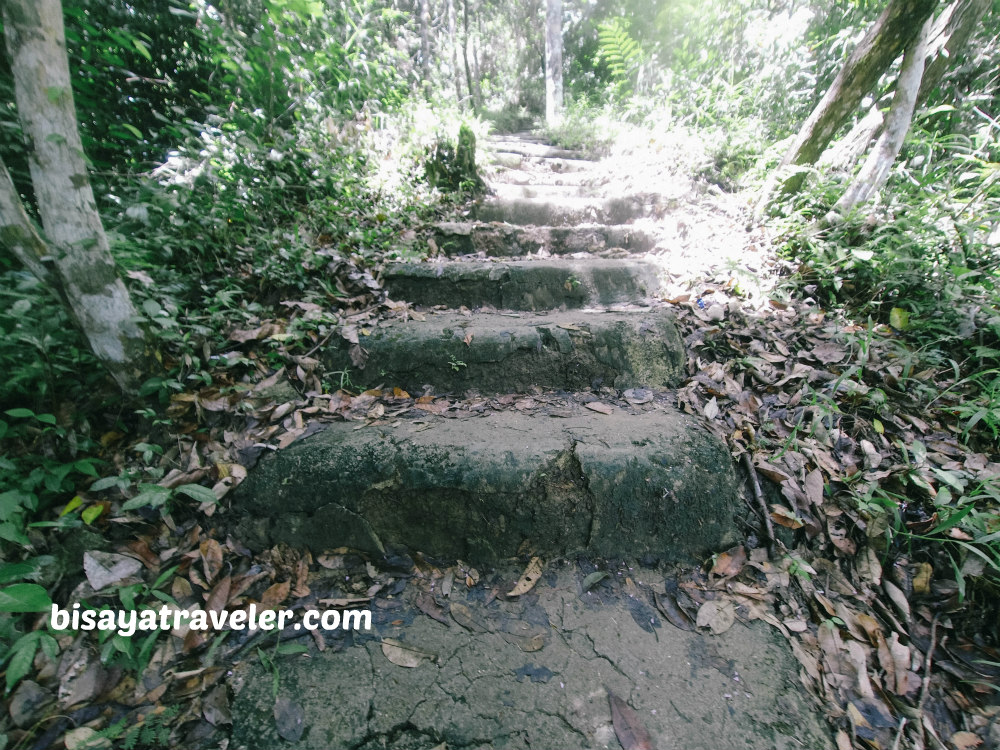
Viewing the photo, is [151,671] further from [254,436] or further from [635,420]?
[635,420]

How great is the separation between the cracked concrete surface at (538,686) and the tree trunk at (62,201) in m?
1.44

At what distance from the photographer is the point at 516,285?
9.61 feet

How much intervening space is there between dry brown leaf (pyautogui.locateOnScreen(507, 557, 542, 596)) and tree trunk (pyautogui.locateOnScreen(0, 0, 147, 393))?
1.88 m

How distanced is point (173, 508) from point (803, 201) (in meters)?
4.57

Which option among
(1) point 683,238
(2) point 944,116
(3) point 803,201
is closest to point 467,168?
(1) point 683,238

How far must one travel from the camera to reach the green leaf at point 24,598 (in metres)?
1.09

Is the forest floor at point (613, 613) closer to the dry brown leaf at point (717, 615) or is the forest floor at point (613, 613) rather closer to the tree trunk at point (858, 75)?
the dry brown leaf at point (717, 615)

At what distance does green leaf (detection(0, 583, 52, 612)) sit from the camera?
1.09 meters

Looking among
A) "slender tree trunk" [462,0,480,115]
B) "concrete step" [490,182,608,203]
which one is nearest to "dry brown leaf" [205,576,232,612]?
"concrete step" [490,182,608,203]

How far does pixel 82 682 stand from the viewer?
122 cm

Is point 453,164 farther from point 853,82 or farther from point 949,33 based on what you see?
point 949,33

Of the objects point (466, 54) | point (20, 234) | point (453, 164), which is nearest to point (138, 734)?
point (20, 234)

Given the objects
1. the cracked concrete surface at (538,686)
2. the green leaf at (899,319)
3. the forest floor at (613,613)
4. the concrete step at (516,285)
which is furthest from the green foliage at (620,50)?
the cracked concrete surface at (538,686)

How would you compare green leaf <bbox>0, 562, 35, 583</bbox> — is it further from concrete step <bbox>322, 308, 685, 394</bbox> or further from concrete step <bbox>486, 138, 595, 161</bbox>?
concrete step <bbox>486, 138, 595, 161</bbox>
